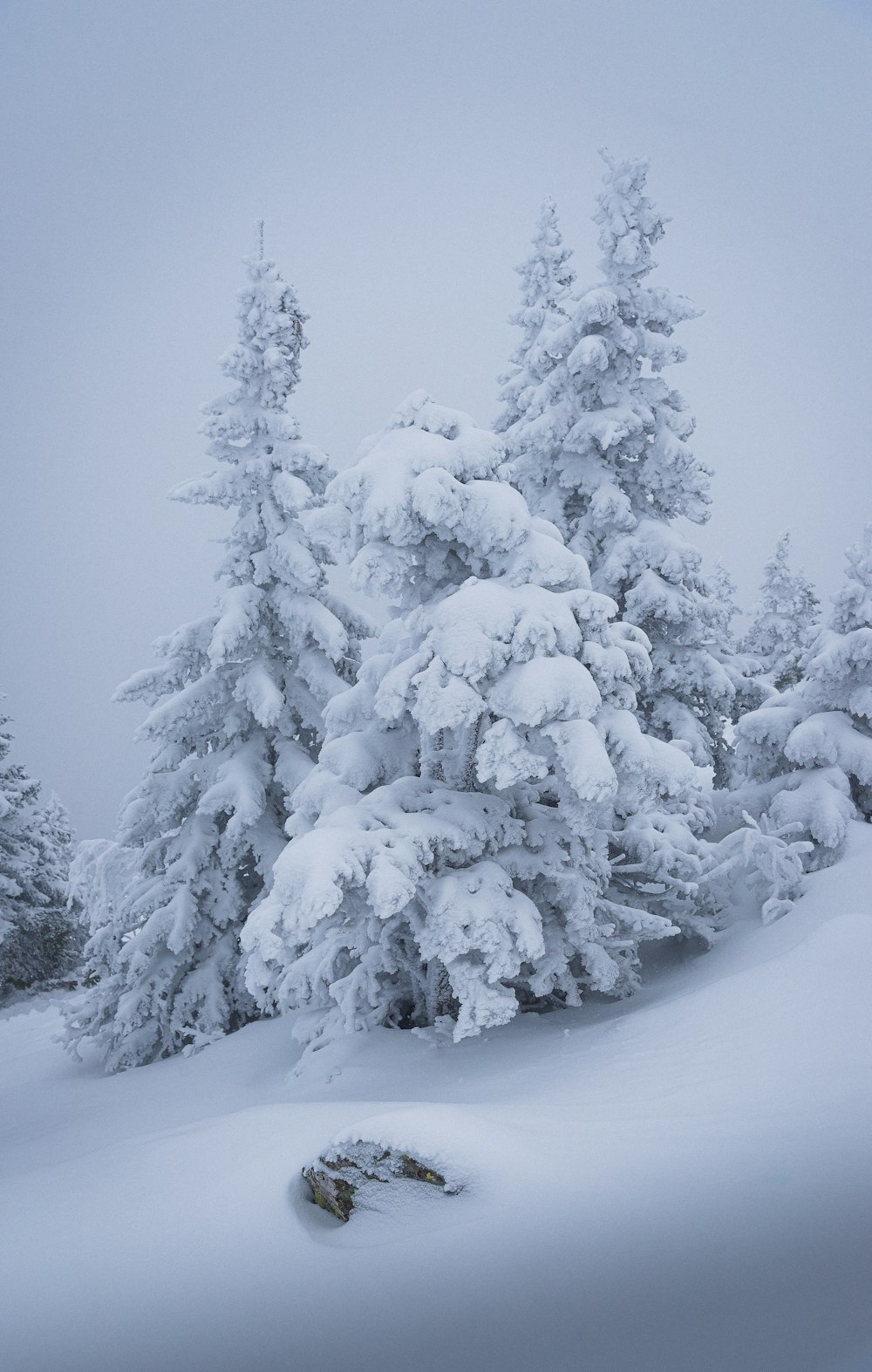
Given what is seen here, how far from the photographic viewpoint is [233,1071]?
36.2 ft

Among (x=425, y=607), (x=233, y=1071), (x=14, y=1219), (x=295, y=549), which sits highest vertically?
(x=295, y=549)

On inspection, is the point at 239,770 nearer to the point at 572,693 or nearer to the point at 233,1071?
the point at 233,1071

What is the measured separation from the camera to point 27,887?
76.9 feet

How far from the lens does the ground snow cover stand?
3035mm

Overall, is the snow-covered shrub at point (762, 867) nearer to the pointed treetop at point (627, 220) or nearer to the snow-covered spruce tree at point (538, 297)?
the snow-covered spruce tree at point (538, 297)

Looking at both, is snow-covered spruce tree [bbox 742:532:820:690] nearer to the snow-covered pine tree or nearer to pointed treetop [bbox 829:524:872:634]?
the snow-covered pine tree

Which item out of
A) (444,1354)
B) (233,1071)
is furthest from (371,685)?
(444,1354)

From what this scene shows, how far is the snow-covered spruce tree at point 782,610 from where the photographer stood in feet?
84.0

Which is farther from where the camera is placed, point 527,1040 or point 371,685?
point 371,685

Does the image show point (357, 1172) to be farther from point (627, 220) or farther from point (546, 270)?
point (546, 270)

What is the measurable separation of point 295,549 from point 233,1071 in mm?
8387

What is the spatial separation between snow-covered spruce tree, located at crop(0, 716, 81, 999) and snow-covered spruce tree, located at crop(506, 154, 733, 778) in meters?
18.3

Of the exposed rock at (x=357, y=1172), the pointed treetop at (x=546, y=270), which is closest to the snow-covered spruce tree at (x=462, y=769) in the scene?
the exposed rock at (x=357, y=1172)

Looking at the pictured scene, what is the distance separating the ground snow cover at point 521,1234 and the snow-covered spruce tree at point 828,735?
524cm
